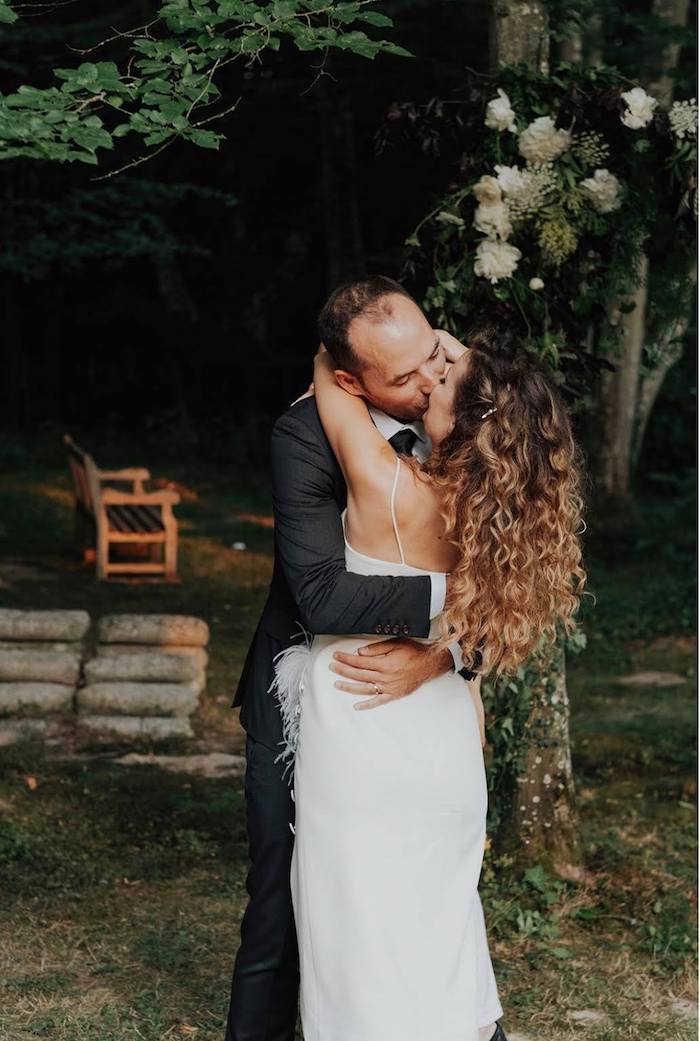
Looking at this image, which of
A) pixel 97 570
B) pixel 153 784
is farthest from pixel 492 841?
pixel 97 570

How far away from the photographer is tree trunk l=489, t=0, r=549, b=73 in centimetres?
507

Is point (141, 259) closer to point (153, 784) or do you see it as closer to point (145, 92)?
point (153, 784)

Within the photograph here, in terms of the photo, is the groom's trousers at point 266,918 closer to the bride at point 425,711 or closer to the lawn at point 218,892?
the bride at point 425,711

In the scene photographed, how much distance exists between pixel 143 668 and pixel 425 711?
441 cm

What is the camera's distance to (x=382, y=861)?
3131 mm

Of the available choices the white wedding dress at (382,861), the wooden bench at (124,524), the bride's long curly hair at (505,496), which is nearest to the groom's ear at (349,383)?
the bride's long curly hair at (505,496)

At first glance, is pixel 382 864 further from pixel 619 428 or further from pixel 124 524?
pixel 619 428

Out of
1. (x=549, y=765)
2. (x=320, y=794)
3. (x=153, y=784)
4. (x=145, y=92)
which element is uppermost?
(x=145, y=92)

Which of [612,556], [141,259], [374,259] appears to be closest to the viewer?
[612,556]

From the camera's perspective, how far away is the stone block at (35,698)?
7207 millimetres

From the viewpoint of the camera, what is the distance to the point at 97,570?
1062 centimetres

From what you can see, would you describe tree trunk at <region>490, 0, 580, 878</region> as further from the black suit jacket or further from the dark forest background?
the dark forest background

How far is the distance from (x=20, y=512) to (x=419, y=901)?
436 inches

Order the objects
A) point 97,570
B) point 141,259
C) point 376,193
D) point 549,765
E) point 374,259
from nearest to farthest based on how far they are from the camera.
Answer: point 549,765 → point 97,570 → point 374,259 → point 376,193 → point 141,259
